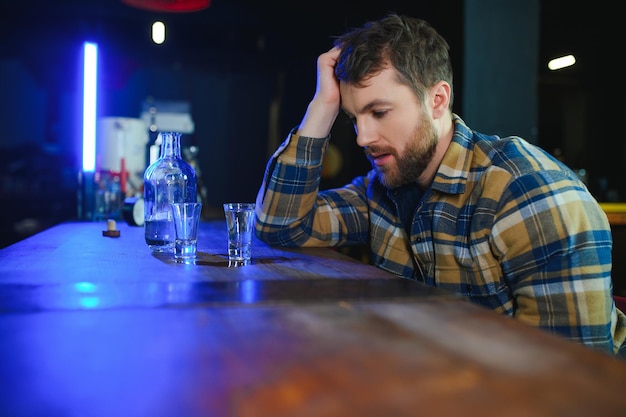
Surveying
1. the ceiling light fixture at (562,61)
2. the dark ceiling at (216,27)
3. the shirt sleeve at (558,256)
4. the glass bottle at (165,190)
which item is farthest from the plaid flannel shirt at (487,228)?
the ceiling light fixture at (562,61)

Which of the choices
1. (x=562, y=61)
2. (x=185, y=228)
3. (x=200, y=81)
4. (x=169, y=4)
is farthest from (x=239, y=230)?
(x=562, y=61)

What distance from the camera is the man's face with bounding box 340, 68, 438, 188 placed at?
1.64 meters

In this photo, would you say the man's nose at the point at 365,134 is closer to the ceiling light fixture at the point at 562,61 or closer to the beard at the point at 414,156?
the beard at the point at 414,156

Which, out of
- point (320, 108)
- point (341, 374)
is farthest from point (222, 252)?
point (341, 374)

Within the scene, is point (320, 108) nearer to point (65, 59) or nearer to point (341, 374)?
point (341, 374)

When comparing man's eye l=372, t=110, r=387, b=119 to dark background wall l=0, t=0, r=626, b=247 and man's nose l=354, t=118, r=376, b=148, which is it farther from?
dark background wall l=0, t=0, r=626, b=247

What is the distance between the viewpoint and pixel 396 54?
1.64m

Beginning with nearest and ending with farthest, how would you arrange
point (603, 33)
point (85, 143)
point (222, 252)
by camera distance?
point (222, 252) → point (85, 143) → point (603, 33)

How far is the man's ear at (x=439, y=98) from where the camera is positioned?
170cm

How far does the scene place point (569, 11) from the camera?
5812 millimetres

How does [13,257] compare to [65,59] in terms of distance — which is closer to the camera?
[13,257]

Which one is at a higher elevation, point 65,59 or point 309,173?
point 65,59

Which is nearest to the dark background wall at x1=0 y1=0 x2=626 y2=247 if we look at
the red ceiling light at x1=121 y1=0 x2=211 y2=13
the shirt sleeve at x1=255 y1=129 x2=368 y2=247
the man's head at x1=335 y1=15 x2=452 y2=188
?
the red ceiling light at x1=121 y1=0 x2=211 y2=13

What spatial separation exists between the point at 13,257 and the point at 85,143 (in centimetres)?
185
